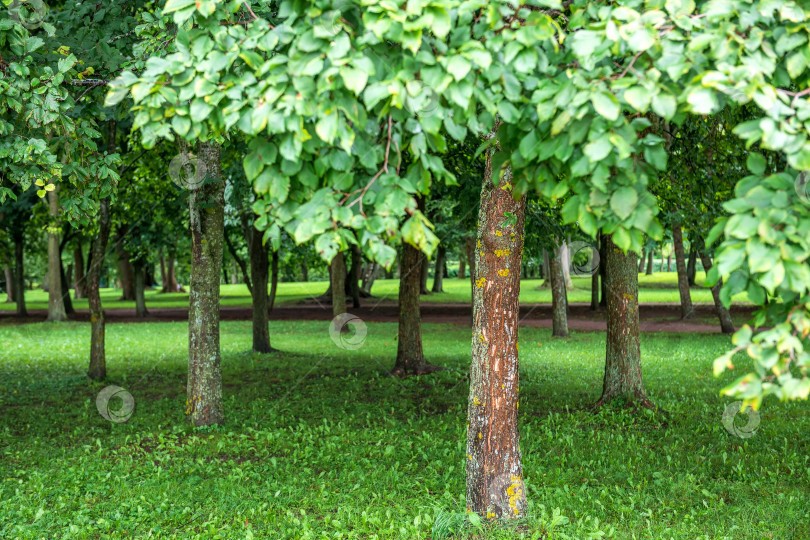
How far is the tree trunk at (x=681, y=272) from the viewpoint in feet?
65.2

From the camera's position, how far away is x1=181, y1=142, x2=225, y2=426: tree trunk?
8641 mm

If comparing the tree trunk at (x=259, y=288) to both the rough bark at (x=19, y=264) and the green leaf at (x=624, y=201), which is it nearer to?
the green leaf at (x=624, y=201)

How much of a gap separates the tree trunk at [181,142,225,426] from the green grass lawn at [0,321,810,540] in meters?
0.40

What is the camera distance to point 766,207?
8.24 feet

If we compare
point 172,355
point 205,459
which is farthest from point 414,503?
point 172,355

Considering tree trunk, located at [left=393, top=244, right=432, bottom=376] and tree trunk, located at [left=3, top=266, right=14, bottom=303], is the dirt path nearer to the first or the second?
tree trunk, located at [left=393, top=244, right=432, bottom=376]

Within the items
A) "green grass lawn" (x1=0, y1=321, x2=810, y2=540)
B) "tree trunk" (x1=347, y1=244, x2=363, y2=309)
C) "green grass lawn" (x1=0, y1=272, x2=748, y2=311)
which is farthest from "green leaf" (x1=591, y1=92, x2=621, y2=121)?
"green grass lawn" (x1=0, y1=272, x2=748, y2=311)

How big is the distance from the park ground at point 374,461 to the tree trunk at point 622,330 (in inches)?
17.6

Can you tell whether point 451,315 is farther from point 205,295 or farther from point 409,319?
point 205,295

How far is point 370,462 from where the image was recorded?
705cm

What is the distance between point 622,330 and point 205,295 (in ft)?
18.9

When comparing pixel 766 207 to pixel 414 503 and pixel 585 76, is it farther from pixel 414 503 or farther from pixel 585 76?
pixel 414 503

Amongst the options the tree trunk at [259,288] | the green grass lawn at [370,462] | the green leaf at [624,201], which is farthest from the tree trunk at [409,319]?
the green leaf at [624,201]

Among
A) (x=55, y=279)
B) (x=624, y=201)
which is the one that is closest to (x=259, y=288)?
(x=55, y=279)
